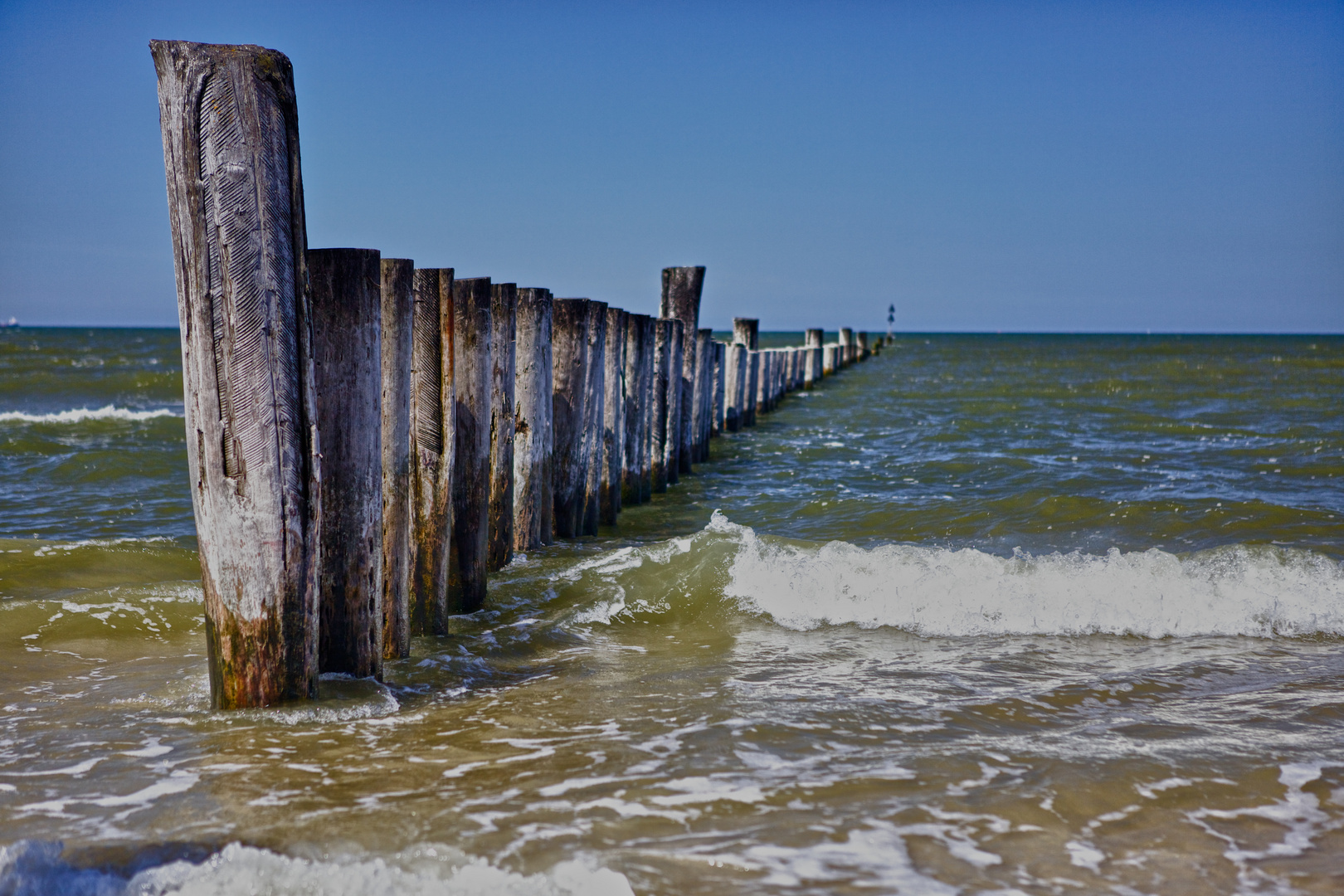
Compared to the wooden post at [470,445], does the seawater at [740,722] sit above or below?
below

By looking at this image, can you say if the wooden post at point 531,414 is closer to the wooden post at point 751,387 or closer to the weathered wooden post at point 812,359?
the wooden post at point 751,387

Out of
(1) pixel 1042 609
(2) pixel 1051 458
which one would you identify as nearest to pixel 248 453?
(1) pixel 1042 609

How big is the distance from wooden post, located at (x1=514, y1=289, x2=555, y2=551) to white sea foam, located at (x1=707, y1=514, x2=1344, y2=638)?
1.27 meters

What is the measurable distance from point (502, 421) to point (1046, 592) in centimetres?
308

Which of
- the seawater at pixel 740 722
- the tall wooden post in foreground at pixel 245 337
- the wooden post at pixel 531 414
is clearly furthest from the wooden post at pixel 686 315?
the tall wooden post in foreground at pixel 245 337

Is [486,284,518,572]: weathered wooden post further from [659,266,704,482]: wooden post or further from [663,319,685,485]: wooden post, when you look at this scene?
[659,266,704,482]: wooden post

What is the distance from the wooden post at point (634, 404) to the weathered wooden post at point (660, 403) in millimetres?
500

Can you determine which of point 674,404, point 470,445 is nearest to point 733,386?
point 674,404

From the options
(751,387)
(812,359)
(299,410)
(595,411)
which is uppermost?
(299,410)

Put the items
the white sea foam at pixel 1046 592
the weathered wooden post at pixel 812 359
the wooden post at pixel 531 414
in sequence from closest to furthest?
the white sea foam at pixel 1046 592 → the wooden post at pixel 531 414 → the weathered wooden post at pixel 812 359

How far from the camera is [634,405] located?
791 centimetres

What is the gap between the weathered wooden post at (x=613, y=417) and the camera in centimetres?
726

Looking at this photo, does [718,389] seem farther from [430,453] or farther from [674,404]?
[430,453]

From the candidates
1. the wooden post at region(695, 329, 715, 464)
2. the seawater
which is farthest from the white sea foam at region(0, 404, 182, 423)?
the wooden post at region(695, 329, 715, 464)
